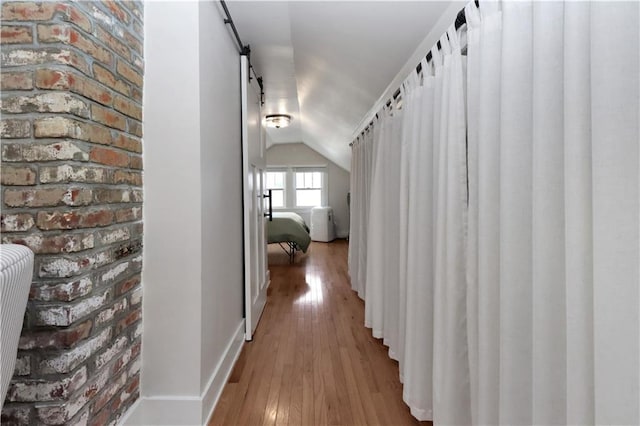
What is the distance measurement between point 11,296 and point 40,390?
1.62 feet

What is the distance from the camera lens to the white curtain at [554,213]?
1.94 ft

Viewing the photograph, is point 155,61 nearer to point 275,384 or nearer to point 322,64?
point 322,64

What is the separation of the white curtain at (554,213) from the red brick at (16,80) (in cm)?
147

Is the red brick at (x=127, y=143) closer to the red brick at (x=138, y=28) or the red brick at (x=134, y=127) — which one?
the red brick at (x=134, y=127)

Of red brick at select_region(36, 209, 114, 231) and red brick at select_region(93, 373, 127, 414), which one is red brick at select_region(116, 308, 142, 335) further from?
red brick at select_region(36, 209, 114, 231)

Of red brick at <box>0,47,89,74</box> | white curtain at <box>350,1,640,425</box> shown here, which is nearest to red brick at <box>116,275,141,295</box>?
red brick at <box>0,47,89,74</box>

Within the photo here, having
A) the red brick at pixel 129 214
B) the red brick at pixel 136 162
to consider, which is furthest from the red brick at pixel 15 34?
the red brick at pixel 129 214

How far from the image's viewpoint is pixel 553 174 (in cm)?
76

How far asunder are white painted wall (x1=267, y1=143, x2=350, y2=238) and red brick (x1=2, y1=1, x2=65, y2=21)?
6.23m

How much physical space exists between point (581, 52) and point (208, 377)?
5.86ft

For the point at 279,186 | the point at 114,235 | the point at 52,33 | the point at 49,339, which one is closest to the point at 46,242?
the point at 114,235

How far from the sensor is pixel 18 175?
3.13ft

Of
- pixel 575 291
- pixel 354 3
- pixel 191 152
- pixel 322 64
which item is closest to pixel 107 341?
pixel 191 152

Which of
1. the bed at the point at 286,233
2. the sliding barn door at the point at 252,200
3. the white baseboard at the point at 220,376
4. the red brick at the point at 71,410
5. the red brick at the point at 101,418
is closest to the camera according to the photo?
the red brick at the point at 71,410
